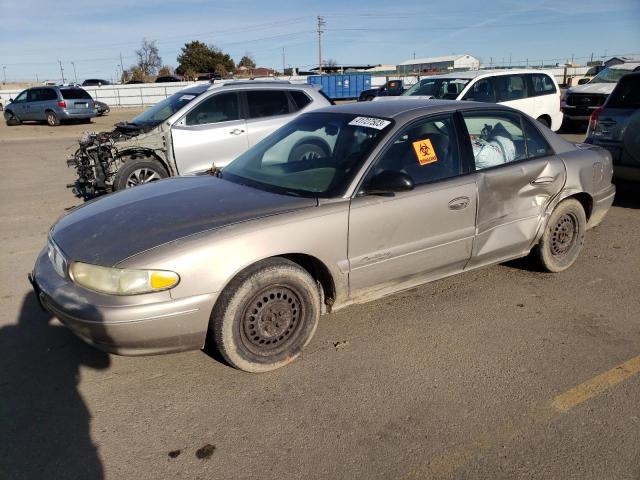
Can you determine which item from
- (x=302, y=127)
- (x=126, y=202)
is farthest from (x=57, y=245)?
(x=302, y=127)

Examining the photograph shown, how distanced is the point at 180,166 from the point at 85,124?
18.5m

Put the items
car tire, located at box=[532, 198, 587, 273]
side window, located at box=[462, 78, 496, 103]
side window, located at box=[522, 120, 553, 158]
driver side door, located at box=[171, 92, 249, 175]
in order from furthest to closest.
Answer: side window, located at box=[462, 78, 496, 103] → driver side door, located at box=[171, 92, 249, 175] → car tire, located at box=[532, 198, 587, 273] → side window, located at box=[522, 120, 553, 158]

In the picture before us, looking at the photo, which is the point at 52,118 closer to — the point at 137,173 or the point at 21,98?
the point at 21,98

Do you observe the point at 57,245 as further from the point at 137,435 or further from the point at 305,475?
the point at 305,475

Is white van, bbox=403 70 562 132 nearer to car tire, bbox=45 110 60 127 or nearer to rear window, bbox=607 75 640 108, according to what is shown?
rear window, bbox=607 75 640 108

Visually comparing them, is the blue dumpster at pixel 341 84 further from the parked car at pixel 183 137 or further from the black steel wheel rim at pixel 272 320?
the black steel wheel rim at pixel 272 320

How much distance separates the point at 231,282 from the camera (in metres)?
3.01

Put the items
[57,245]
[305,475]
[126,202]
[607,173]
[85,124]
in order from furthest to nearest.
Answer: [85,124]
[607,173]
[126,202]
[57,245]
[305,475]

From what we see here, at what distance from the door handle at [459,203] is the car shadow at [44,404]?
8.46 feet

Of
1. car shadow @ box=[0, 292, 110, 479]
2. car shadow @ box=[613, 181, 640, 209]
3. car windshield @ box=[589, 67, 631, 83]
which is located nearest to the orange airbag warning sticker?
car shadow @ box=[0, 292, 110, 479]

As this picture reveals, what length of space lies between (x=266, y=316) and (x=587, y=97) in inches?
556

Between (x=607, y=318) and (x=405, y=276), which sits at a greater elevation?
(x=405, y=276)

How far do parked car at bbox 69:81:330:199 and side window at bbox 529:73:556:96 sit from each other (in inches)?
257

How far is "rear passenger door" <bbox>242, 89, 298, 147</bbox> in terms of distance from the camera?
795cm
